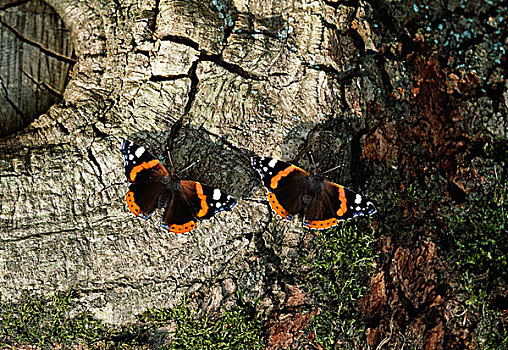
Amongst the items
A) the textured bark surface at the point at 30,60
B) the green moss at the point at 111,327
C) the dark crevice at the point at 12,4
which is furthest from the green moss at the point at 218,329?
the dark crevice at the point at 12,4

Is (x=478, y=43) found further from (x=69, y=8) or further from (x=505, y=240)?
(x=69, y=8)

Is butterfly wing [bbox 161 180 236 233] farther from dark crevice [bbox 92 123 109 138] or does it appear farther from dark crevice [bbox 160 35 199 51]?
dark crevice [bbox 160 35 199 51]

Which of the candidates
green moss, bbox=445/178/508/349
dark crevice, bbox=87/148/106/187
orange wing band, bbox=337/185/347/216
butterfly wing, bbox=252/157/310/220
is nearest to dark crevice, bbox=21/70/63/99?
dark crevice, bbox=87/148/106/187

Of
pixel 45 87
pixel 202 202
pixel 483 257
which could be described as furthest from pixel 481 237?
pixel 45 87

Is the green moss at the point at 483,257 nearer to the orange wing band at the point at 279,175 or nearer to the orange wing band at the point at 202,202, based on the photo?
the orange wing band at the point at 279,175

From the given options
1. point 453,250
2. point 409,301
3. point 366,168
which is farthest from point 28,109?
point 453,250

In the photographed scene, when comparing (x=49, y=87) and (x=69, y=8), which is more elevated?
(x=69, y=8)

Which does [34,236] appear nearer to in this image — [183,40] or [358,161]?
[183,40]
